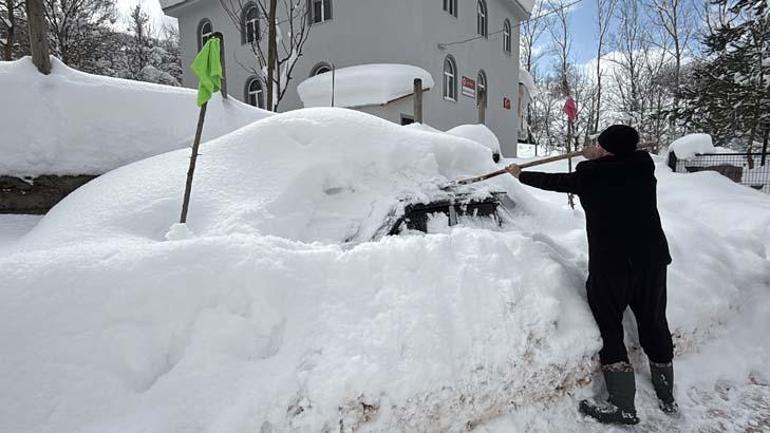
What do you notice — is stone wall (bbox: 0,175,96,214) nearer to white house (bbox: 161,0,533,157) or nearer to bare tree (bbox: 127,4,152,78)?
white house (bbox: 161,0,533,157)

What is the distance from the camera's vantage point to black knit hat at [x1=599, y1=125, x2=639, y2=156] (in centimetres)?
251

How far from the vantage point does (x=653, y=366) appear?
2.60 meters

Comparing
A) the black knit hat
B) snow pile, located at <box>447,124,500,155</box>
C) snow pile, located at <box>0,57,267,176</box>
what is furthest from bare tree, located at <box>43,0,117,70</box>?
the black knit hat

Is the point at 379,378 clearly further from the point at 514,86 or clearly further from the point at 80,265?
the point at 514,86

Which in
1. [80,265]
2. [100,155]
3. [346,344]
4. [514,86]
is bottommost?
[346,344]

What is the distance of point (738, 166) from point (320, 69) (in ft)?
38.9

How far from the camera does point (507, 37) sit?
1872 cm

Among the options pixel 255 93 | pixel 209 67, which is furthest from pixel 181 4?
pixel 209 67

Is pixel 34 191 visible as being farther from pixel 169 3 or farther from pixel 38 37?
pixel 169 3

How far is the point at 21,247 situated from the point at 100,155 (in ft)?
5.79

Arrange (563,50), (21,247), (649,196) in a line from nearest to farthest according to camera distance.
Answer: (649,196)
(21,247)
(563,50)

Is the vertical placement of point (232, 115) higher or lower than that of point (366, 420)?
higher

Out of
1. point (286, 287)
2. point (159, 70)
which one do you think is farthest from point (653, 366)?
point (159, 70)

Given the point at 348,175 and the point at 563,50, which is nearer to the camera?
the point at 348,175
